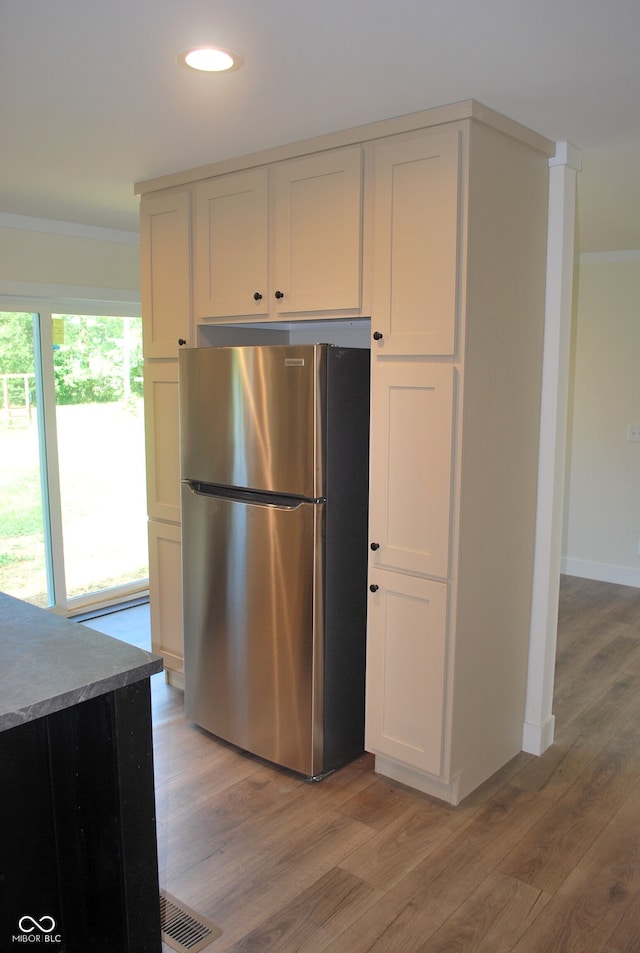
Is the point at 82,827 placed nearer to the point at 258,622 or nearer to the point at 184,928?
the point at 184,928

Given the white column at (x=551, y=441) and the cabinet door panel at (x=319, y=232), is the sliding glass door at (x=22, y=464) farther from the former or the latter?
the white column at (x=551, y=441)

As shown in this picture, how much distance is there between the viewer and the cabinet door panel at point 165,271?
3.11 metres

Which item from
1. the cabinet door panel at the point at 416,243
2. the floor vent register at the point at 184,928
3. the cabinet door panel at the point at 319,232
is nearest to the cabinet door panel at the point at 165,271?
the cabinet door panel at the point at 319,232

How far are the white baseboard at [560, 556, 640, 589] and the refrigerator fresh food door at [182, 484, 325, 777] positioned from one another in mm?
3015

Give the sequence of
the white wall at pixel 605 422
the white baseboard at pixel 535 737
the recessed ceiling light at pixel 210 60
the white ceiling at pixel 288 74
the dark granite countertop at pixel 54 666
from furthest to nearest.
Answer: the white wall at pixel 605 422 < the white baseboard at pixel 535 737 < the recessed ceiling light at pixel 210 60 < the white ceiling at pixel 288 74 < the dark granite countertop at pixel 54 666

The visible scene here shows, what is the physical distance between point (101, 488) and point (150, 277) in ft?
5.70

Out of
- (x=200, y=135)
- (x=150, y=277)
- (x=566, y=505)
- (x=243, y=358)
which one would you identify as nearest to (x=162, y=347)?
(x=150, y=277)

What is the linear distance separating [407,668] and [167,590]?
1.36 m

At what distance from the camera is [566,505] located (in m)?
5.38

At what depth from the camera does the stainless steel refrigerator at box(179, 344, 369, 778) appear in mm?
2588

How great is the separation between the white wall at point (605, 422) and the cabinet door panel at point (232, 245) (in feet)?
10.0

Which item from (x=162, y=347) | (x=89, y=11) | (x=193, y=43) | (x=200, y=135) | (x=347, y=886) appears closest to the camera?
(x=89, y=11)

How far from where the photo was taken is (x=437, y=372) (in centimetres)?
236

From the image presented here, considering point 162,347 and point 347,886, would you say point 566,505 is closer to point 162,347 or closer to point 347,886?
point 162,347
